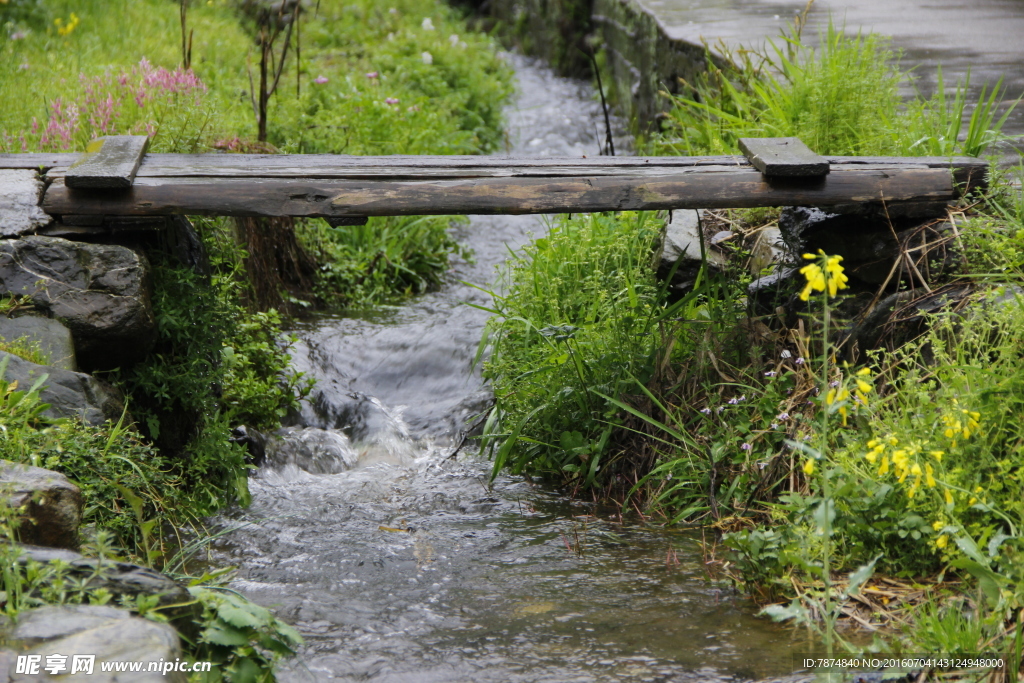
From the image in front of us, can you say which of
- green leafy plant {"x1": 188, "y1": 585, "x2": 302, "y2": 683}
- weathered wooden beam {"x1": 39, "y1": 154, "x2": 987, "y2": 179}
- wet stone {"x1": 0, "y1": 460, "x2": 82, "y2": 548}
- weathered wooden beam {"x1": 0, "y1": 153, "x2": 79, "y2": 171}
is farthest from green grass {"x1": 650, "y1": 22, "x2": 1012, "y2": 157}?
wet stone {"x1": 0, "y1": 460, "x2": 82, "y2": 548}

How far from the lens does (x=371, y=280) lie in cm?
690

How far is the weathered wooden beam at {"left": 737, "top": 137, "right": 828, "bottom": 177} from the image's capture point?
376 centimetres

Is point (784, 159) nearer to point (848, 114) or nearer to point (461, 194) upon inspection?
point (461, 194)

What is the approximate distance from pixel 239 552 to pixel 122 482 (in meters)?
0.56

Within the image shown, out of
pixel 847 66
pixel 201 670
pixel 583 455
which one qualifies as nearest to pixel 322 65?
pixel 847 66

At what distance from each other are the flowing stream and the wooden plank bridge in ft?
4.47

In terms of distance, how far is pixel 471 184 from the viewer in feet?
12.4

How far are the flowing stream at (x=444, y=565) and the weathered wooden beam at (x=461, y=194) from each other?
1364mm

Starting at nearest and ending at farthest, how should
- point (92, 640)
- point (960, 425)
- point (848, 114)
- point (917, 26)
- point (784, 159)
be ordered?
point (92, 640)
point (960, 425)
point (784, 159)
point (848, 114)
point (917, 26)

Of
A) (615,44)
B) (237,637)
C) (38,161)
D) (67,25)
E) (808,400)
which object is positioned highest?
(67,25)

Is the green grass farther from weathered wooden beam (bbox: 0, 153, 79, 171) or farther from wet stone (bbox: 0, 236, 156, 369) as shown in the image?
weathered wooden beam (bbox: 0, 153, 79, 171)

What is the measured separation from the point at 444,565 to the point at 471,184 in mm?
1543

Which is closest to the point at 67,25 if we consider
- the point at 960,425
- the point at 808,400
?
the point at 808,400

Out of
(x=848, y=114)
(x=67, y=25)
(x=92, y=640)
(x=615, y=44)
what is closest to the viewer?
(x=92, y=640)
